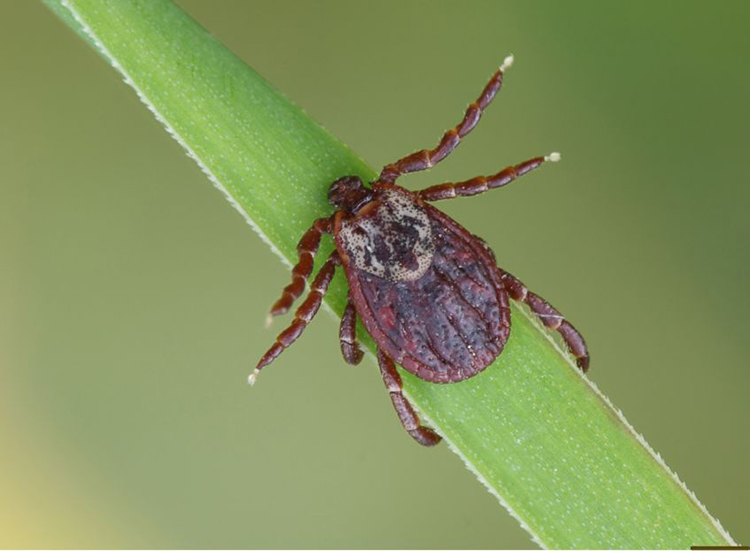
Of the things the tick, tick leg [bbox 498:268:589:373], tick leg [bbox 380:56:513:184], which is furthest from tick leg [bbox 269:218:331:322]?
tick leg [bbox 498:268:589:373]

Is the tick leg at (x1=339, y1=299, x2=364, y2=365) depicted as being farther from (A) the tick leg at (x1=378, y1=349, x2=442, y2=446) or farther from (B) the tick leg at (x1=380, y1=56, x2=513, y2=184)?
(B) the tick leg at (x1=380, y1=56, x2=513, y2=184)

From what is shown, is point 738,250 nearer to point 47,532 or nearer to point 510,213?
point 510,213

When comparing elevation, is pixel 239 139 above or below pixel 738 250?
above

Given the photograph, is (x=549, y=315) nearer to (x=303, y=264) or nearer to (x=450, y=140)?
(x=450, y=140)

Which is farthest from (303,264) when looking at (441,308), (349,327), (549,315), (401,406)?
(549,315)

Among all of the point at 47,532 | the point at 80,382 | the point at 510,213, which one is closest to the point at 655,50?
the point at 510,213

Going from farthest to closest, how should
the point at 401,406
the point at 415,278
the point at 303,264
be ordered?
the point at 401,406
the point at 415,278
the point at 303,264
